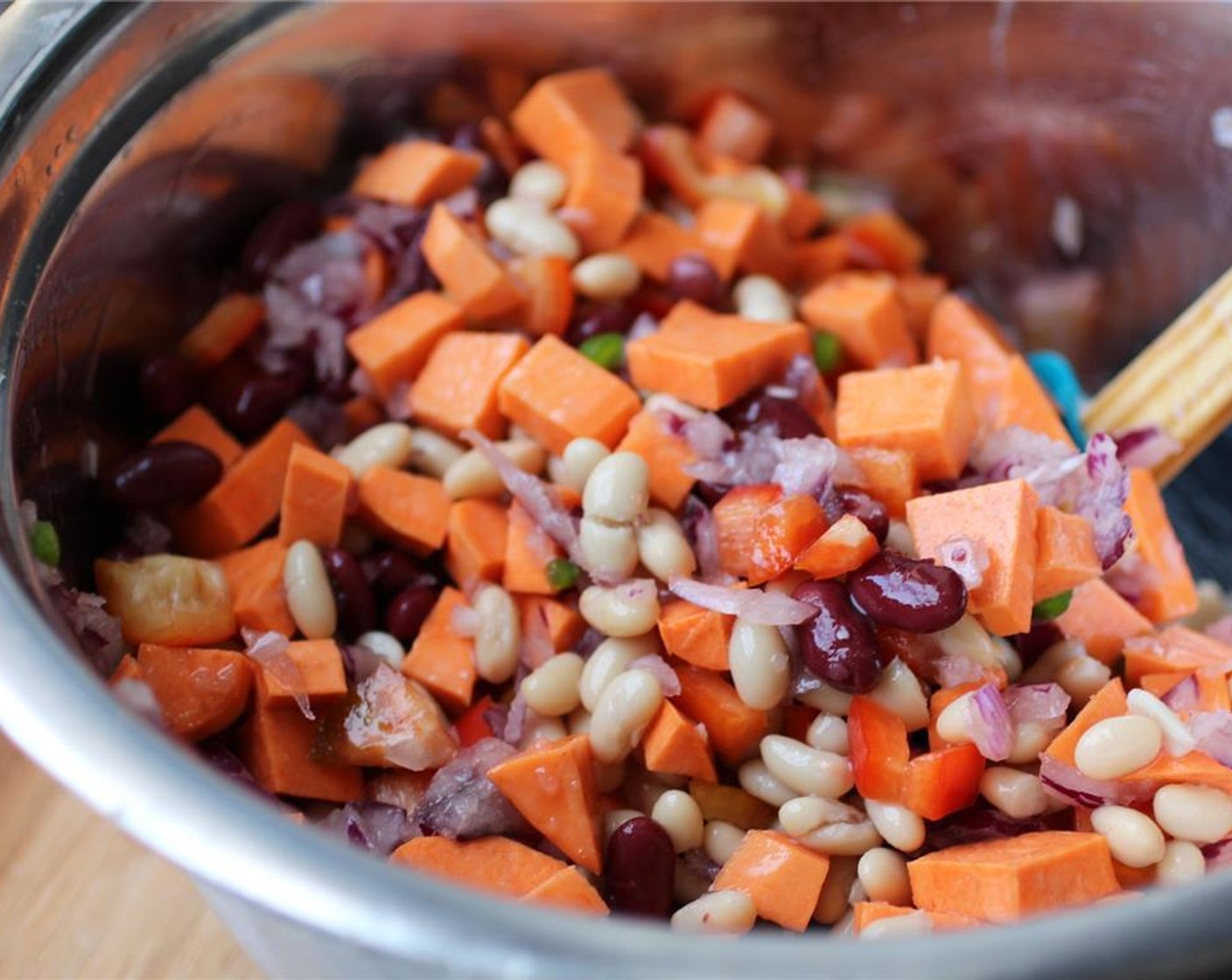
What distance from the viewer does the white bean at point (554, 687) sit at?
1102 millimetres

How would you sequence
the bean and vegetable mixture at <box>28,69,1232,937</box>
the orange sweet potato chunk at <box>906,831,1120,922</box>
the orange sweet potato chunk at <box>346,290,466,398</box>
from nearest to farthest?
the orange sweet potato chunk at <box>906,831,1120,922</box> → the bean and vegetable mixture at <box>28,69,1232,937</box> → the orange sweet potato chunk at <box>346,290,466,398</box>

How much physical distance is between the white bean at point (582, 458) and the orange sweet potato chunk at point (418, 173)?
1.35 feet

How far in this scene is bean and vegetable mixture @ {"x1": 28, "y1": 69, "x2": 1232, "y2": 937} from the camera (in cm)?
101

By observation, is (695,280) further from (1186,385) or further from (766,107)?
(1186,385)

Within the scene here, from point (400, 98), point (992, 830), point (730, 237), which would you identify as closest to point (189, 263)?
point (400, 98)

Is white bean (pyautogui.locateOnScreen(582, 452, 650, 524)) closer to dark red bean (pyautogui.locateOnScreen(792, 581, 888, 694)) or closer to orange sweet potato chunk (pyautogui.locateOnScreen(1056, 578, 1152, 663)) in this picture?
dark red bean (pyautogui.locateOnScreen(792, 581, 888, 694))

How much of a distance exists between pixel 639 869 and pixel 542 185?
0.79 m

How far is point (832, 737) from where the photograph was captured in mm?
1058

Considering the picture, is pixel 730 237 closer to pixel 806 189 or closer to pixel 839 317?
pixel 839 317

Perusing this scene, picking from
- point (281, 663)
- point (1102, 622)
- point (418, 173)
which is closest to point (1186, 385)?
point (1102, 622)

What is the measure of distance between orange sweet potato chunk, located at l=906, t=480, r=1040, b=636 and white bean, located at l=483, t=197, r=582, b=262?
50 centimetres

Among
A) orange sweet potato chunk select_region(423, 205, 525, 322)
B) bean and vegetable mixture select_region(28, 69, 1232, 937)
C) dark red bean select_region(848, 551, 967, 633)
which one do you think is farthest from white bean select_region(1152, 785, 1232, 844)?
orange sweet potato chunk select_region(423, 205, 525, 322)

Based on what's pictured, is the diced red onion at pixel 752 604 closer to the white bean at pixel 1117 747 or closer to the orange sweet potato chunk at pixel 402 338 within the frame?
the white bean at pixel 1117 747

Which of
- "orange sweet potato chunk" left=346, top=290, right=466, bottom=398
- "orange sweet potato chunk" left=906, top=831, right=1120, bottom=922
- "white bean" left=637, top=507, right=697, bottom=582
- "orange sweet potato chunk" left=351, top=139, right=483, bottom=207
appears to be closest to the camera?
"orange sweet potato chunk" left=906, top=831, right=1120, bottom=922
